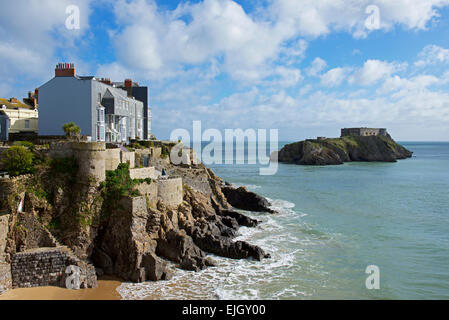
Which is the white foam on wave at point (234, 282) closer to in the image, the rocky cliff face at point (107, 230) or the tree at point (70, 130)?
the rocky cliff face at point (107, 230)

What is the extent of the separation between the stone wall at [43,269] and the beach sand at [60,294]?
0.33 metres

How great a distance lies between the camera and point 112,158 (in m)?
21.3

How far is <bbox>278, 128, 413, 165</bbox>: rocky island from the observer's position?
9750cm

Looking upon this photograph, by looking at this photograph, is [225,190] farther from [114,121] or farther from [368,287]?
[368,287]

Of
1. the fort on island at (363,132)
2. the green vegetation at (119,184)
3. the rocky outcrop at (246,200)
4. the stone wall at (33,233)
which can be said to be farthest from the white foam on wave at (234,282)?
the fort on island at (363,132)

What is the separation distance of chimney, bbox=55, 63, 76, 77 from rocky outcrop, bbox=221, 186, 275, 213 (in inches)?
750

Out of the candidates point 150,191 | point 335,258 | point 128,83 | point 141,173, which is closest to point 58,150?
point 141,173

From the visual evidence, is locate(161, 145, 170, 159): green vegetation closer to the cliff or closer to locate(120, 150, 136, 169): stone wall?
locate(120, 150, 136, 169): stone wall

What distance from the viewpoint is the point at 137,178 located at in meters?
22.0

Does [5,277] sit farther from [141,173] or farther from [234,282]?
[234,282]

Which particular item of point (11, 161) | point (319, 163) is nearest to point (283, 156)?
point (319, 163)

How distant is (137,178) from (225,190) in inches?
676

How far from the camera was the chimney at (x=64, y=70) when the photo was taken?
29.5 m

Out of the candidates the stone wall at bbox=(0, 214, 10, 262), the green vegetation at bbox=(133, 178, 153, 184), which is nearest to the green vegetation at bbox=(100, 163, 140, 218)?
the green vegetation at bbox=(133, 178, 153, 184)
